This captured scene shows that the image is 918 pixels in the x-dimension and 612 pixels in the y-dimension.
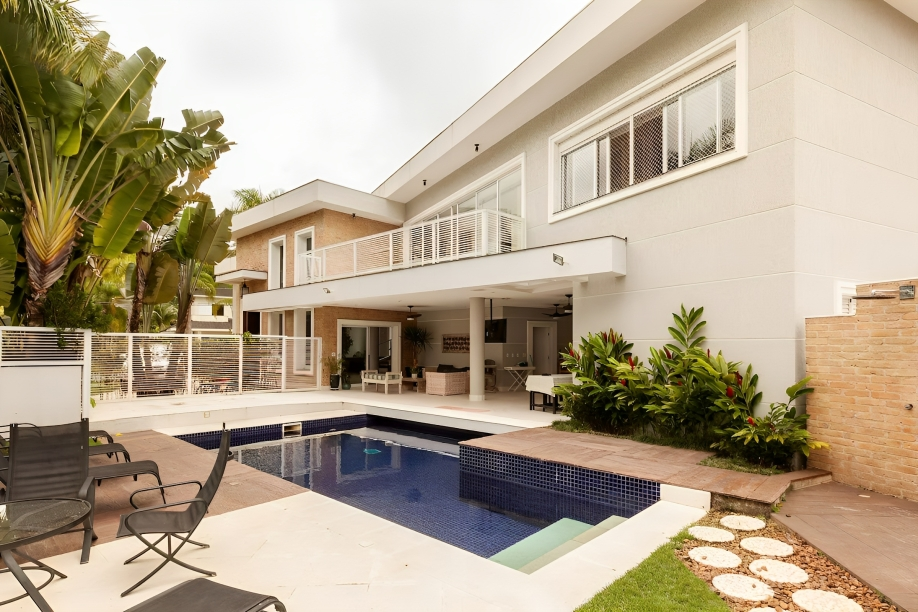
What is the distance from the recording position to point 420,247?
15.2 m

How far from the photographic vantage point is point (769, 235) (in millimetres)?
7691

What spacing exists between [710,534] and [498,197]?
10881mm

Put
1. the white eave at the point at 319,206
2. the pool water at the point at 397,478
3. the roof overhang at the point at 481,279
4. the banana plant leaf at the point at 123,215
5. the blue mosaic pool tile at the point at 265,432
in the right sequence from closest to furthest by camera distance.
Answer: the pool water at the point at 397,478 < the banana plant leaf at the point at 123,215 < the roof overhang at the point at 481,279 < the blue mosaic pool tile at the point at 265,432 < the white eave at the point at 319,206

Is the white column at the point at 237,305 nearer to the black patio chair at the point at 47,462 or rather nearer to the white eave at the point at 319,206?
the white eave at the point at 319,206

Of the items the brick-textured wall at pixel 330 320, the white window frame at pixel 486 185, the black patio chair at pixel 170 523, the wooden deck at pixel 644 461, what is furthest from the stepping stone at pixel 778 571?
the brick-textured wall at pixel 330 320

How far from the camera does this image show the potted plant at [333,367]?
17734mm

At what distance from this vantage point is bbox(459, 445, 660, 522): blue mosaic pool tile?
262 inches

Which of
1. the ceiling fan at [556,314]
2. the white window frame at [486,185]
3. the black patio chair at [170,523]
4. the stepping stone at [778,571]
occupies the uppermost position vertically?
the white window frame at [486,185]

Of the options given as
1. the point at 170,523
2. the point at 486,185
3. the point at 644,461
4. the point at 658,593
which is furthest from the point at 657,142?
the point at 170,523

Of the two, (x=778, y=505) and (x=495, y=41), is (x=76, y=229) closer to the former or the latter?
(x=778, y=505)

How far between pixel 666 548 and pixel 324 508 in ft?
11.6

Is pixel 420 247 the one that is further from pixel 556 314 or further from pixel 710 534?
pixel 710 534

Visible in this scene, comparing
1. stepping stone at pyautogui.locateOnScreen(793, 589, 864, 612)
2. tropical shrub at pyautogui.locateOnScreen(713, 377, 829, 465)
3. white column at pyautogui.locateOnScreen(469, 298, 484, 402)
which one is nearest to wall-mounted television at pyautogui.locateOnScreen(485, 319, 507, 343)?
white column at pyautogui.locateOnScreen(469, 298, 484, 402)

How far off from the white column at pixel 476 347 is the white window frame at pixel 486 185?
9.42ft
